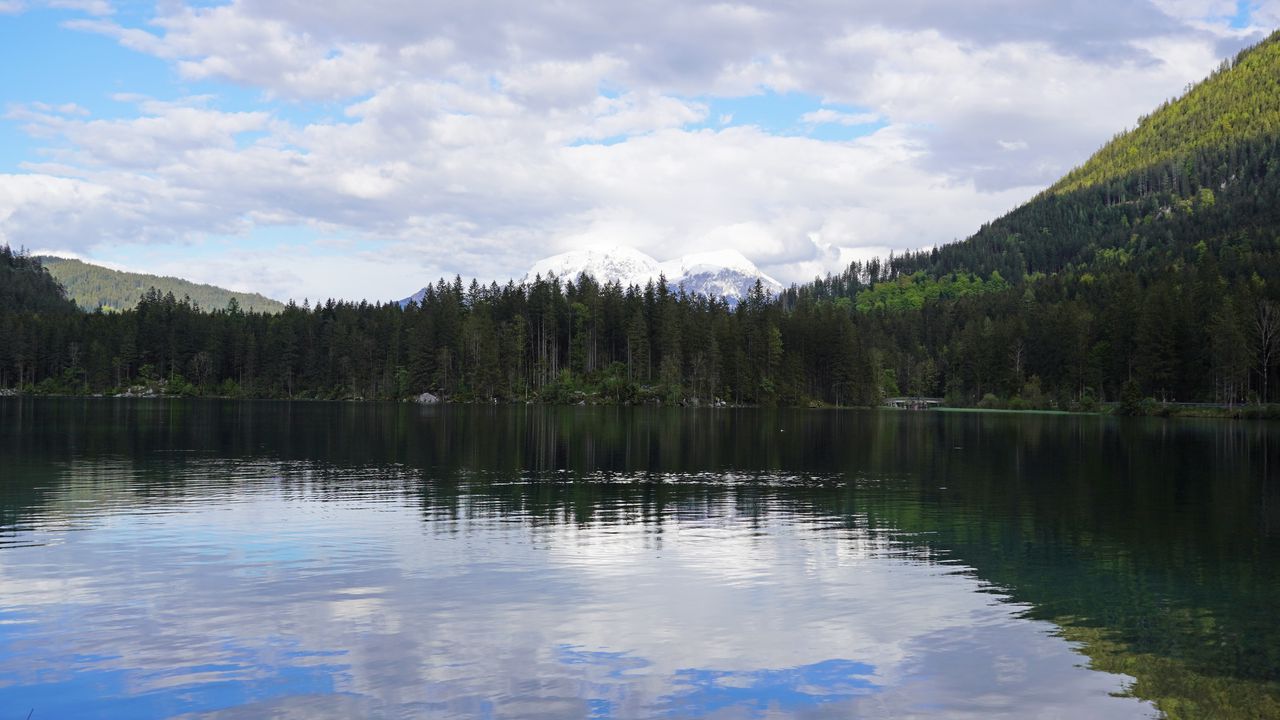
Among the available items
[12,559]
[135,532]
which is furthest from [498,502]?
[12,559]

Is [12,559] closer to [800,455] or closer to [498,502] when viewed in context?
[498,502]

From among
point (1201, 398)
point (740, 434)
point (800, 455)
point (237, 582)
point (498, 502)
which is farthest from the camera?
point (1201, 398)

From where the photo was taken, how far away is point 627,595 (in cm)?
2339

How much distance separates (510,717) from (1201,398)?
188 metres

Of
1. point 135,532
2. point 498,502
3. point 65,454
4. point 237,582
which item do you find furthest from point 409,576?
point 65,454

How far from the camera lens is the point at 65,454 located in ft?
195

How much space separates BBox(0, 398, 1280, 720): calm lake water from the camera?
16.2 meters

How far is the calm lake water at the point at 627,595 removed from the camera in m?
16.2

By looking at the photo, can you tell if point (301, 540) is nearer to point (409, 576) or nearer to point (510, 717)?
point (409, 576)

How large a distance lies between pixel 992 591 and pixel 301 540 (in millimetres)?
22148

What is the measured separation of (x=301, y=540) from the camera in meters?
30.6

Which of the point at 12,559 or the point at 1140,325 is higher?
the point at 1140,325

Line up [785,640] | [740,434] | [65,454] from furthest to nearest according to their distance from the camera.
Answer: [740,434] < [65,454] < [785,640]

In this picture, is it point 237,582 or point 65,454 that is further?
point 65,454
